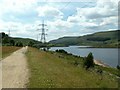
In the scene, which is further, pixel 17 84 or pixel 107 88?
pixel 17 84

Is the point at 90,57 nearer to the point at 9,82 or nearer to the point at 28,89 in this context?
the point at 9,82

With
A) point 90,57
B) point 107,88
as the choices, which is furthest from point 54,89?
point 90,57

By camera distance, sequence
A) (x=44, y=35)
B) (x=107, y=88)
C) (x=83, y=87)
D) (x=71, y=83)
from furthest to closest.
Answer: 1. (x=44, y=35)
2. (x=71, y=83)
3. (x=83, y=87)
4. (x=107, y=88)

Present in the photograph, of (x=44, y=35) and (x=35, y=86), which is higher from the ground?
(x=44, y=35)

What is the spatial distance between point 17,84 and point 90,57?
20838 mm

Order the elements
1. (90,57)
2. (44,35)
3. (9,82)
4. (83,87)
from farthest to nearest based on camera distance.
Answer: (44,35) < (90,57) < (9,82) < (83,87)

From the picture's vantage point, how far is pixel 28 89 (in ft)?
43.9

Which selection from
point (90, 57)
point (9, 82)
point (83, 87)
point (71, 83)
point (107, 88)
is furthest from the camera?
point (90, 57)

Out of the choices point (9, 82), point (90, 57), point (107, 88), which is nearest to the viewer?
point (107, 88)

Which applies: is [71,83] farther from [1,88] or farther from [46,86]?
[1,88]

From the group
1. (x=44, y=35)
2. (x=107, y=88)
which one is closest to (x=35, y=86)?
(x=107, y=88)

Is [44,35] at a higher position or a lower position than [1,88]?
higher

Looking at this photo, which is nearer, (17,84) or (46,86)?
(46,86)

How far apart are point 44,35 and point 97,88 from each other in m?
85.1
